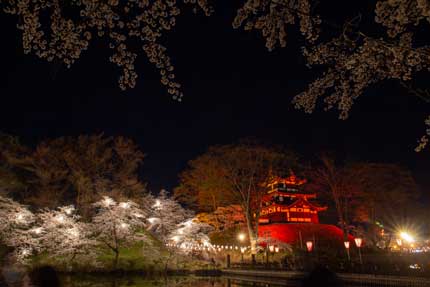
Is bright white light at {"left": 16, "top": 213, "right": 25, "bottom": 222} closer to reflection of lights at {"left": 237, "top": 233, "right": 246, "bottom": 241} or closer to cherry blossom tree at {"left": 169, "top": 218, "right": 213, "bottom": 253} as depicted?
cherry blossom tree at {"left": 169, "top": 218, "right": 213, "bottom": 253}

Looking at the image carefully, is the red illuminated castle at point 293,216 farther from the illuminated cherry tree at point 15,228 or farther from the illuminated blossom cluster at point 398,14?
the illuminated blossom cluster at point 398,14

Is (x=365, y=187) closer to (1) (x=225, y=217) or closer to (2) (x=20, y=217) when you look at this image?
(1) (x=225, y=217)

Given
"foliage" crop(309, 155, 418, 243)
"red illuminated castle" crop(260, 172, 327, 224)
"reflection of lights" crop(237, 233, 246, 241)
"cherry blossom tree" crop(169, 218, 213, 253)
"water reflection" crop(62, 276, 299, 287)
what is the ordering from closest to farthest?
"water reflection" crop(62, 276, 299, 287) → "cherry blossom tree" crop(169, 218, 213, 253) → "reflection of lights" crop(237, 233, 246, 241) → "foliage" crop(309, 155, 418, 243) → "red illuminated castle" crop(260, 172, 327, 224)

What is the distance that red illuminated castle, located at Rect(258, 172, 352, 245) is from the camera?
114ft

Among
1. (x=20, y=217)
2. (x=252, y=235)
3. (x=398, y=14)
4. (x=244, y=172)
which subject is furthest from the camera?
(x=244, y=172)

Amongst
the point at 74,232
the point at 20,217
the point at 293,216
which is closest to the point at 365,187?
the point at 293,216

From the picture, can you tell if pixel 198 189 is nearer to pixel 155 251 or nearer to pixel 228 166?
pixel 228 166

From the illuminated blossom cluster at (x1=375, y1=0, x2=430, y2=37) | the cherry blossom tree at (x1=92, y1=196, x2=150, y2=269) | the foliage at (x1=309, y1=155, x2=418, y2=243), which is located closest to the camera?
the illuminated blossom cluster at (x1=375, y1=0, x2=430, y2=37)

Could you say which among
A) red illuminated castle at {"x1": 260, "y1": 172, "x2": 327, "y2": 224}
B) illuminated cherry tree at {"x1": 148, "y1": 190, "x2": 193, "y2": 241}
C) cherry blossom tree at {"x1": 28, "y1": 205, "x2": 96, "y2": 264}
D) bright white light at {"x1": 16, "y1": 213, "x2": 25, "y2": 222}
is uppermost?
red illuminated castle at {"x1": 260, "y1": 172, "x2": 327, "y2": 224}

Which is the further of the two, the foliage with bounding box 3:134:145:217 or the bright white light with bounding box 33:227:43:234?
the foliage with bounding box 3:134:145:217

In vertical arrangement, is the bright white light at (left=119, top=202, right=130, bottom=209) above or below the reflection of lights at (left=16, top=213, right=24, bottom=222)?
above

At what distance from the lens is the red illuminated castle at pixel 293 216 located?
1365 inches

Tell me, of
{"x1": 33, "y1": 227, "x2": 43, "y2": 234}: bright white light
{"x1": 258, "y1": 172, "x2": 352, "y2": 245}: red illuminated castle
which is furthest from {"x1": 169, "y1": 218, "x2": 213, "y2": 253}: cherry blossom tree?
{"x1": 33, "y1": 227, "x2": 43, "y2": 234}: bright white light

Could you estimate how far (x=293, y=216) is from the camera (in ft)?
135
